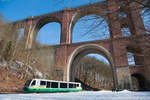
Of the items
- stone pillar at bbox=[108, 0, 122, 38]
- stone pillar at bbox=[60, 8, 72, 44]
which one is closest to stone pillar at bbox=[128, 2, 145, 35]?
stone pillar at bbox=[108, 0, 122, 38]

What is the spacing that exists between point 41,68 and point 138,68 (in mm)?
12160

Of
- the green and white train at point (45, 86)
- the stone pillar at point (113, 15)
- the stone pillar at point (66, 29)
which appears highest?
the stone pillar at point (66, 29)

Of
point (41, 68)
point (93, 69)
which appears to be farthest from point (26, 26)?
point (93, 69)

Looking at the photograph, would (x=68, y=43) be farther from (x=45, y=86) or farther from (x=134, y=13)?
(x=134, y=13)

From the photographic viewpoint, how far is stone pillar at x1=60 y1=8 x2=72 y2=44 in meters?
14.9

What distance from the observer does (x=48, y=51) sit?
1420 centimetres

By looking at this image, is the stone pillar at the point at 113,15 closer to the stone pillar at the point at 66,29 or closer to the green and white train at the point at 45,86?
the green and white train at the point at 45,86

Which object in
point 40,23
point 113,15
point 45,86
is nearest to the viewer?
point 113,15

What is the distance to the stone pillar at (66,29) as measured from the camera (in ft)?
49.0

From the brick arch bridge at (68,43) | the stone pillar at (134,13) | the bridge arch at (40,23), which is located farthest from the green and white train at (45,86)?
the bridge arch at (40,23)

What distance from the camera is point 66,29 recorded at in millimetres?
15547

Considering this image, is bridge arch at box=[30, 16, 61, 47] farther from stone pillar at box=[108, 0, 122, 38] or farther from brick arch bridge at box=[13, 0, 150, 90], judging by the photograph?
stone pillar at box=[108, 0, 122, 38]

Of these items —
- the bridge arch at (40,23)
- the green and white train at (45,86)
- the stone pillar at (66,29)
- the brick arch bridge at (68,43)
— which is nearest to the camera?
the green and white train at (45,86)

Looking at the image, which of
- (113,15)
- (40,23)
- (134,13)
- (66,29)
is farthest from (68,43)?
(113,15)
